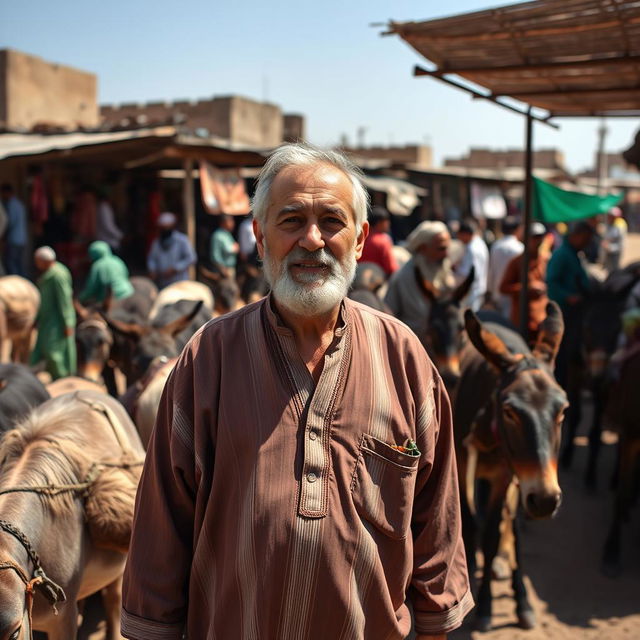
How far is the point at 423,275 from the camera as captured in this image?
5926 millimetres

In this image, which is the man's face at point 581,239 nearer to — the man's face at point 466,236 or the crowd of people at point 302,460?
the man's face at point 466,236

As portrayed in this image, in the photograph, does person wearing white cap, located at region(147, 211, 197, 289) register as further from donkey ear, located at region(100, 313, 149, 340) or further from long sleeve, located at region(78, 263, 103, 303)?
donkey ear, located at region(100, 313, 149, 340)

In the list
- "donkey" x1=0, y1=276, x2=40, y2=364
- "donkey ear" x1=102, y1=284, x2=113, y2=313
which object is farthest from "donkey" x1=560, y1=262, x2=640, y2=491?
"donkey" x1=0, y1=276, x2=40, y2=364

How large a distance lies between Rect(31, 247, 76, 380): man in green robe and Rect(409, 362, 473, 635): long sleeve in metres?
6.79

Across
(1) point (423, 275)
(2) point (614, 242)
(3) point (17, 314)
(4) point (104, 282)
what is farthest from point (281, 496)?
(2) point (614, 242)

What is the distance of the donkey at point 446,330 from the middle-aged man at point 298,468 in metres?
3.04

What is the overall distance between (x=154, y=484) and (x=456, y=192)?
20.9m

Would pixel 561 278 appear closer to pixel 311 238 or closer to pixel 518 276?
pixel 518 276

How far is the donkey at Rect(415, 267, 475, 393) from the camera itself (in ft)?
17.0

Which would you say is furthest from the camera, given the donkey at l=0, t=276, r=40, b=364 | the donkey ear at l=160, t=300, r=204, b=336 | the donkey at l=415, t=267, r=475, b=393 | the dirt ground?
the donkey at l=0, t=276, r=40, b=364

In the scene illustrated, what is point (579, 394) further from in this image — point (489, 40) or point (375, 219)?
point (489, 40)

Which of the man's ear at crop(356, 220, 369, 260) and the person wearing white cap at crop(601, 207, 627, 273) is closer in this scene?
the man's ear at crop(356, 220, 369, 260)

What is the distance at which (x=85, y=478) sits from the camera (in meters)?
3.06

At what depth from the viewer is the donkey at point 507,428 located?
3.59m
